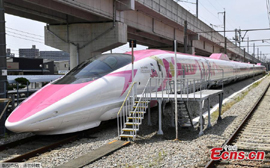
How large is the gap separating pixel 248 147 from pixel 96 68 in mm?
5121

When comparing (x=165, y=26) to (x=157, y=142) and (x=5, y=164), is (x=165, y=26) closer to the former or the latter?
(x=157, y=142)

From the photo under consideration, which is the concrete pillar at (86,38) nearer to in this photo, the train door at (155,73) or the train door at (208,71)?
the train door at (208,71)

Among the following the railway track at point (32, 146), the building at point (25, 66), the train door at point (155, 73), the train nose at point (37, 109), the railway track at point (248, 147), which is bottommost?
the railway track at point (32, 146)

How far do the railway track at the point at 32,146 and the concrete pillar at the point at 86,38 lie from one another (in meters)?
11.1

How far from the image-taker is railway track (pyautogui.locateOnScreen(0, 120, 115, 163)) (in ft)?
22.9

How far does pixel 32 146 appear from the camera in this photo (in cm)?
812

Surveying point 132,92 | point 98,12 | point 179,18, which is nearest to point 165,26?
point 179,18

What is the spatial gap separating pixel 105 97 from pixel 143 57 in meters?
2.85

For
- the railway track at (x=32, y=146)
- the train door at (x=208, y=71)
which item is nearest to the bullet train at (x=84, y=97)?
the railway track at (x=32, y=146)

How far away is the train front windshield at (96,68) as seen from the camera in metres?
9.18

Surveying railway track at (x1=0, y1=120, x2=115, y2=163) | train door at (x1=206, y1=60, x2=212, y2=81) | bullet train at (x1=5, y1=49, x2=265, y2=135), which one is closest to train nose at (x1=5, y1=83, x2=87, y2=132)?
bullet train at (x1=5, y1=49, x2=265, y2=135)

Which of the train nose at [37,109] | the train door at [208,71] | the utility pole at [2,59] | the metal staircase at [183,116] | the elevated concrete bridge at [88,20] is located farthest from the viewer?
the train door at [208,71]

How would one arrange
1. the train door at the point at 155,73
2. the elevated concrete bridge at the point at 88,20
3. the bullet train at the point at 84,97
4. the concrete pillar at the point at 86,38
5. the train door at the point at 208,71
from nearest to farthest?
the bullet train at the point at 84,97, the train door at the point at 155,73, the elevated concrete bridge at the point at 88,20, the concrete pillar at the point at 86,38, the train door at the point at 208,71

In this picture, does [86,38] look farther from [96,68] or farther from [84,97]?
[84,97]
